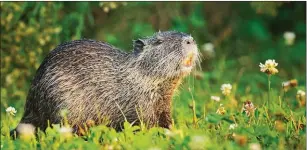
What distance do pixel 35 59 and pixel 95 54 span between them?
2.12 m

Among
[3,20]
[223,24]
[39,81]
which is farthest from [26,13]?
[223,24]

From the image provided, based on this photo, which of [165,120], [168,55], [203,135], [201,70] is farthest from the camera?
[201,70]

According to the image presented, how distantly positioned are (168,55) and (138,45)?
0.31m

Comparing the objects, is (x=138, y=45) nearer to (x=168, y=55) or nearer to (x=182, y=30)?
(x=168, y=55)

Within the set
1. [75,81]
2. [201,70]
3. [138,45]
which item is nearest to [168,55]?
[138,45]

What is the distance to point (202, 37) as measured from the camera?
31.4 feet

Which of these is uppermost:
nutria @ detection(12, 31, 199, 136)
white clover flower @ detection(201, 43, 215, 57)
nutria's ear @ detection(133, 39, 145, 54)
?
white clover flower @ detection(201, 43, 215, 57)

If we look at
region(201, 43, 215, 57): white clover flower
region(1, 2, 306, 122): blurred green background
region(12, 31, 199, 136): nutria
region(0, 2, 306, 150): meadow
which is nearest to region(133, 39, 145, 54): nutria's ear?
region(12, 31, 199, 136): nutria

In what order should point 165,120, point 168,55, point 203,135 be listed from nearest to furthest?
1. point 203,135
2. point 168,55
3. point 165,120

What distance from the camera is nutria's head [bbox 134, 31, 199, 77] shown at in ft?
16.3

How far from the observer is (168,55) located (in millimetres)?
5004

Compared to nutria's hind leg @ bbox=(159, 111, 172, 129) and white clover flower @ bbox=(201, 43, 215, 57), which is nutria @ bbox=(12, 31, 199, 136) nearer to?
nutria's hind leg @ bbox=(159, 111, 172, 129)

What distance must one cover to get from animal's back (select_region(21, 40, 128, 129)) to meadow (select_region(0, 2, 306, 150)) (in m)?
0.24

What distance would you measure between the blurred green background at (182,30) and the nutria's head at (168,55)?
64.0 inches
